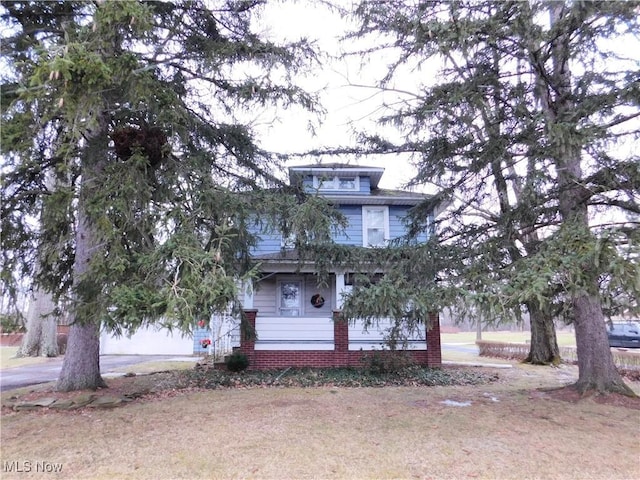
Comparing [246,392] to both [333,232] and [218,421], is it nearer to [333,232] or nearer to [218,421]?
[218,421]

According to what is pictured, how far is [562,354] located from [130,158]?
16.2 m

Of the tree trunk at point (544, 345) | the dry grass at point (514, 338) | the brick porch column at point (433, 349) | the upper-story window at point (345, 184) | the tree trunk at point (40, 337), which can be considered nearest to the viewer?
the brick porch column at point (433, 349)

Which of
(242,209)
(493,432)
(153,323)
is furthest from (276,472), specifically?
(242,209)

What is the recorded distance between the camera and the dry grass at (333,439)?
4.32m

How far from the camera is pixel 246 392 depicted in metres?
8.93

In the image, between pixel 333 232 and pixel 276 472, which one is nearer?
pixel 276 472

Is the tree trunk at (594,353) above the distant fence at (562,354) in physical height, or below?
above

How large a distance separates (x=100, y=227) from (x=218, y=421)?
3.31 metres

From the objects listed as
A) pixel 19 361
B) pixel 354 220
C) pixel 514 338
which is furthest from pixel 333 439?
pixel 514 338

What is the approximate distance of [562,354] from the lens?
15797 millimetres

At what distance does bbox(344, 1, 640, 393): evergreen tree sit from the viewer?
18.6 feet

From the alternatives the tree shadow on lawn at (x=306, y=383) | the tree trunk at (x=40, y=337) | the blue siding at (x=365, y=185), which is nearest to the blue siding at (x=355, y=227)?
the blue siding at (x=365, y=185)

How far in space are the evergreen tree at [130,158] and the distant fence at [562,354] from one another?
1142cm

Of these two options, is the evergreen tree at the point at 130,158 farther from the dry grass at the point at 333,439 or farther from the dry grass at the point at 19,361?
the dry grass at the point at 19,361
